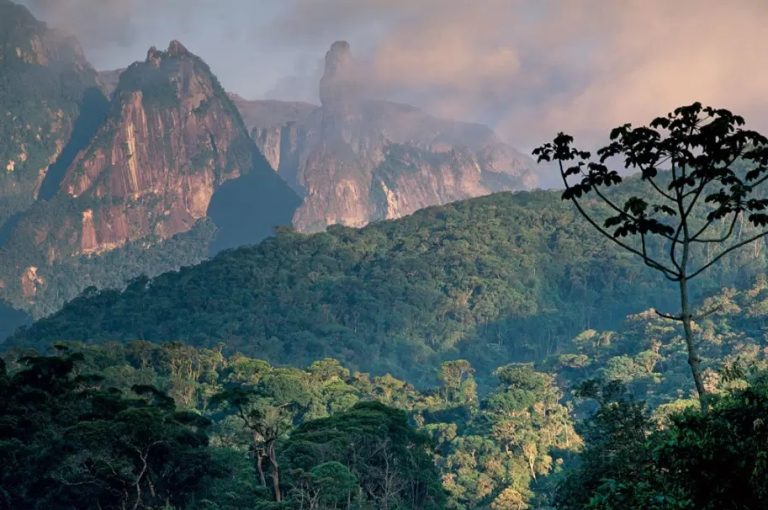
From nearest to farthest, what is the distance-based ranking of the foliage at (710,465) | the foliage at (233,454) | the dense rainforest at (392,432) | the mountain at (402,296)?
the foliage at (710,465) < the dense rainforest at (392,432) < the foliage at (233,454) < the mountain at (402,296)

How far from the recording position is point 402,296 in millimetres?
155000

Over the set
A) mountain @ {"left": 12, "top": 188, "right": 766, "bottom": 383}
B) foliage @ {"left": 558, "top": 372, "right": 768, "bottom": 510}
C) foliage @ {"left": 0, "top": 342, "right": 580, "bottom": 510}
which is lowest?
foliage @ {"left": 558, "top": 372, "right": 768, "bottom": 510}

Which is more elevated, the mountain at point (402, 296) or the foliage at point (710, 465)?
the mountain at point (402, 296)

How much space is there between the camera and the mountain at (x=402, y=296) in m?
142

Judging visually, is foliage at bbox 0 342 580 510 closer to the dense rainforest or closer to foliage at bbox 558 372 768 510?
the dense rainforest

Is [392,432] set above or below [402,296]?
below

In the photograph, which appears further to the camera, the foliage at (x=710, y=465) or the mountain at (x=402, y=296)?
the mountain at (x=402, y=296)

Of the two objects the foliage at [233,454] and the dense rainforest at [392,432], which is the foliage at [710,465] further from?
the foliage at [233,454]

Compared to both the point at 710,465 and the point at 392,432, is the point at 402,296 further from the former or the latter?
the point at 710,465

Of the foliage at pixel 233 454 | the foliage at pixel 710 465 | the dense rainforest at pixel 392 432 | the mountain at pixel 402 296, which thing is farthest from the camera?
the mountain at pixel 402 296

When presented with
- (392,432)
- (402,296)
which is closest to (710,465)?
(392,432)

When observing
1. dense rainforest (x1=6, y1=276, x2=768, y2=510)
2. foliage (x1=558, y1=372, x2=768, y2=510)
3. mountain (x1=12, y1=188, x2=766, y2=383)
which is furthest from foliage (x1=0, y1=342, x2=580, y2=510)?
mountain (x1=12, y1=188, x2=766, y2=383)

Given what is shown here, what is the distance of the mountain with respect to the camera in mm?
141750

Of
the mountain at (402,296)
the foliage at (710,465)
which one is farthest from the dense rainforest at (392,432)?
the mountain at (402,296)
